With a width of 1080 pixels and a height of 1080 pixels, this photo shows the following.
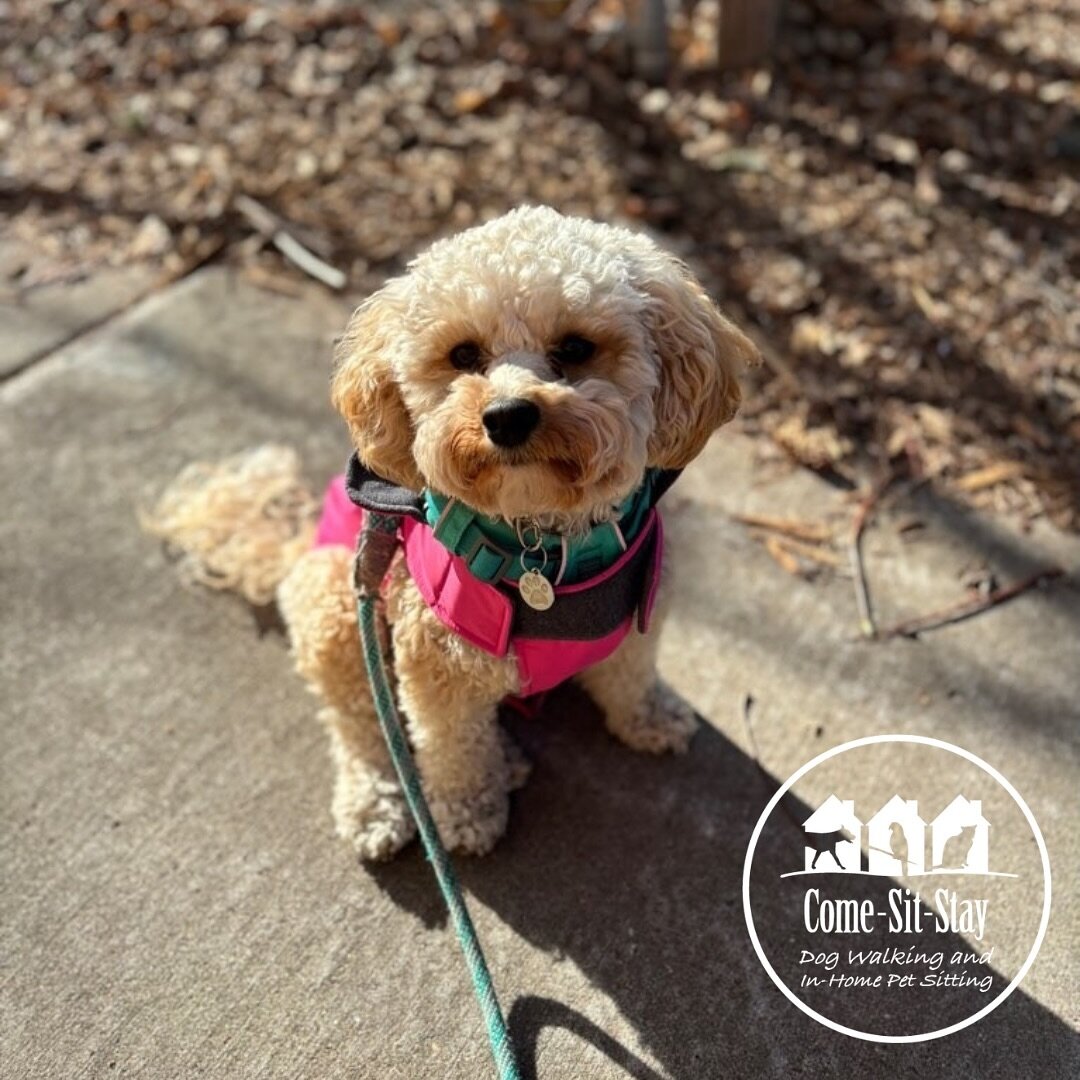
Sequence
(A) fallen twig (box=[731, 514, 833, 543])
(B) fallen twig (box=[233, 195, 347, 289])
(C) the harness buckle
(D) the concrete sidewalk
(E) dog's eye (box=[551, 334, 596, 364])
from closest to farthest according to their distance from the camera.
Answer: (E) dog's eye (box=[551, 334, 596, 364]) < (C) the harness buckle < (D) the concrete sidewalk < (A) fallen twig (box=[731, 514, 833, 543]) < (B) fallen twig (box=[233, 195, 347, 289])

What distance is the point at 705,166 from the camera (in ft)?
15.9

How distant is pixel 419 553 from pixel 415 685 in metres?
0.35

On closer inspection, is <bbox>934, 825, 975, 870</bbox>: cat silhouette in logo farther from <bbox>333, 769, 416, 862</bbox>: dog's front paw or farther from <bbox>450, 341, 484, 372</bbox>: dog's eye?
<bbox>450, 341, 484, 372</bbox>: dog's eye

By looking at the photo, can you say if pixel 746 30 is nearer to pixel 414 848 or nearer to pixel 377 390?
pixel 377 390

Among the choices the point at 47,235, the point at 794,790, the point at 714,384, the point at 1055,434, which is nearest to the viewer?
the point at 714,384

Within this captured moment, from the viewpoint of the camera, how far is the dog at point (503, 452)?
2051mm

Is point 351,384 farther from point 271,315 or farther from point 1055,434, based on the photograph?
point 1055,434

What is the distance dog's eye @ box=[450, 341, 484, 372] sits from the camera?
7.08 ft

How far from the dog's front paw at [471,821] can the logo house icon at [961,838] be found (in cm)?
118

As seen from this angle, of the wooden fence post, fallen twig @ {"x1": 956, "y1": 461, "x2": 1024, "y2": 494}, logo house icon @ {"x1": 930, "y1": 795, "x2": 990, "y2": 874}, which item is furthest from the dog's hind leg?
the wooden fence post

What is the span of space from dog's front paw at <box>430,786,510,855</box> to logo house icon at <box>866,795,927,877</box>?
1.01 metres

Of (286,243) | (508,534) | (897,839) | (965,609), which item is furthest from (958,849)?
(286,243)

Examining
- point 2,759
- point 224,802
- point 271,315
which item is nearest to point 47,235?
point 271,315

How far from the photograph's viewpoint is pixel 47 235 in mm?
4773
